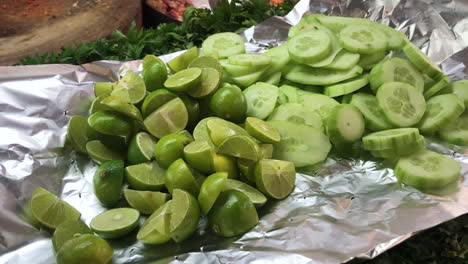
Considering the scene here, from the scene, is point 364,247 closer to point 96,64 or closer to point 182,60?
point 182,60

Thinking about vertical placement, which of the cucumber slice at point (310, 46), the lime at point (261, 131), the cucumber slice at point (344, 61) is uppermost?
the cucumber slice at point (310, 46)

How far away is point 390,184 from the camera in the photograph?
1800 millimetres

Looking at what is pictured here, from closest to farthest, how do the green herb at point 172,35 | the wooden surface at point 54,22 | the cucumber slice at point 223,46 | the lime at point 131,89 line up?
the lime at point 131,89 < the cucumber slice at point 223,46 < the green herb at point 172,35 < the wooden surface at point 54,22

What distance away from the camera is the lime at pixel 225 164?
1.68m

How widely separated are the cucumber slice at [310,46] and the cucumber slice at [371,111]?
252mm

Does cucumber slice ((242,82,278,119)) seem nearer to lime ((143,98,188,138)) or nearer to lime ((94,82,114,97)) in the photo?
lime ((143,98,188,138))

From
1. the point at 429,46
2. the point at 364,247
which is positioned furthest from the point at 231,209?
the point at 429,46

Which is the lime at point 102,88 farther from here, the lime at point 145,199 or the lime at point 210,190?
the lime at point 210,190

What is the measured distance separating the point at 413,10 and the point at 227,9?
110cm

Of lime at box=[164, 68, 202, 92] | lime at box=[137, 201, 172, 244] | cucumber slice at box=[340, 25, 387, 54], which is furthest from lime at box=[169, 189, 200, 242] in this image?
cucumber slice at box=[340, 25, 387, 54]

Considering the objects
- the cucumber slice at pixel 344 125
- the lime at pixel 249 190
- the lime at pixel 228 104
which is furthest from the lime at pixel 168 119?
the cucumber slice at pixel 344 125

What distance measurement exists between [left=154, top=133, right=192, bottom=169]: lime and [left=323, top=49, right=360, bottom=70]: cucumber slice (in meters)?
0.81

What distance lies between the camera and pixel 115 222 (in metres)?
1.58

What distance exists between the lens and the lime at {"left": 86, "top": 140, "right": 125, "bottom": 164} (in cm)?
186
